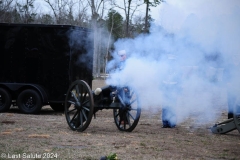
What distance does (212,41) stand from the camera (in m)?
9.30

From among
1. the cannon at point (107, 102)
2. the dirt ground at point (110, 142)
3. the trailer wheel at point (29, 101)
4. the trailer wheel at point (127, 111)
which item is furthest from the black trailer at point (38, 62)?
the trailer wheel at point (127, 111)

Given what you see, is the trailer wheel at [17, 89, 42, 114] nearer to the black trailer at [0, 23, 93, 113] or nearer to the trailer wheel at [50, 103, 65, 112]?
the black trailer at [0, 23, 93, 113]

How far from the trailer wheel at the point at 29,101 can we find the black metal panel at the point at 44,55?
1.24ft

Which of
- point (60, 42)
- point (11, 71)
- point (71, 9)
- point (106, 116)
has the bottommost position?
point (106, 116)

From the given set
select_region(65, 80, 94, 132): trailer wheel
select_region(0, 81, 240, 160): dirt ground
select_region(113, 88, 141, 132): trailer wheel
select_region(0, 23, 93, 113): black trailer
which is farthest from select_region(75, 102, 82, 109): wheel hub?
select_region(0, 23, 93, 113): black trailer

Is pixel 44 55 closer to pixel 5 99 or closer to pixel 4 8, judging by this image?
pixel 5 99

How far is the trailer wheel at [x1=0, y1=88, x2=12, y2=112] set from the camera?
14188mm

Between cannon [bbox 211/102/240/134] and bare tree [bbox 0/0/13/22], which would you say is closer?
cannon [bbox 211/102/240/134]

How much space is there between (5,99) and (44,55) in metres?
1.98

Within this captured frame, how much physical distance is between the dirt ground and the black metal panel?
2334 mm

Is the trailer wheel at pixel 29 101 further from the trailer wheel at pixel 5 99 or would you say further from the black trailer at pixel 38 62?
the trailer wheel at pixel 5 99

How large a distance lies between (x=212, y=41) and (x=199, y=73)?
126cm

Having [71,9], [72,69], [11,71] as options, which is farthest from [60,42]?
[71,9]

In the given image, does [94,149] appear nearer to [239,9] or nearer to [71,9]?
[239,9]
